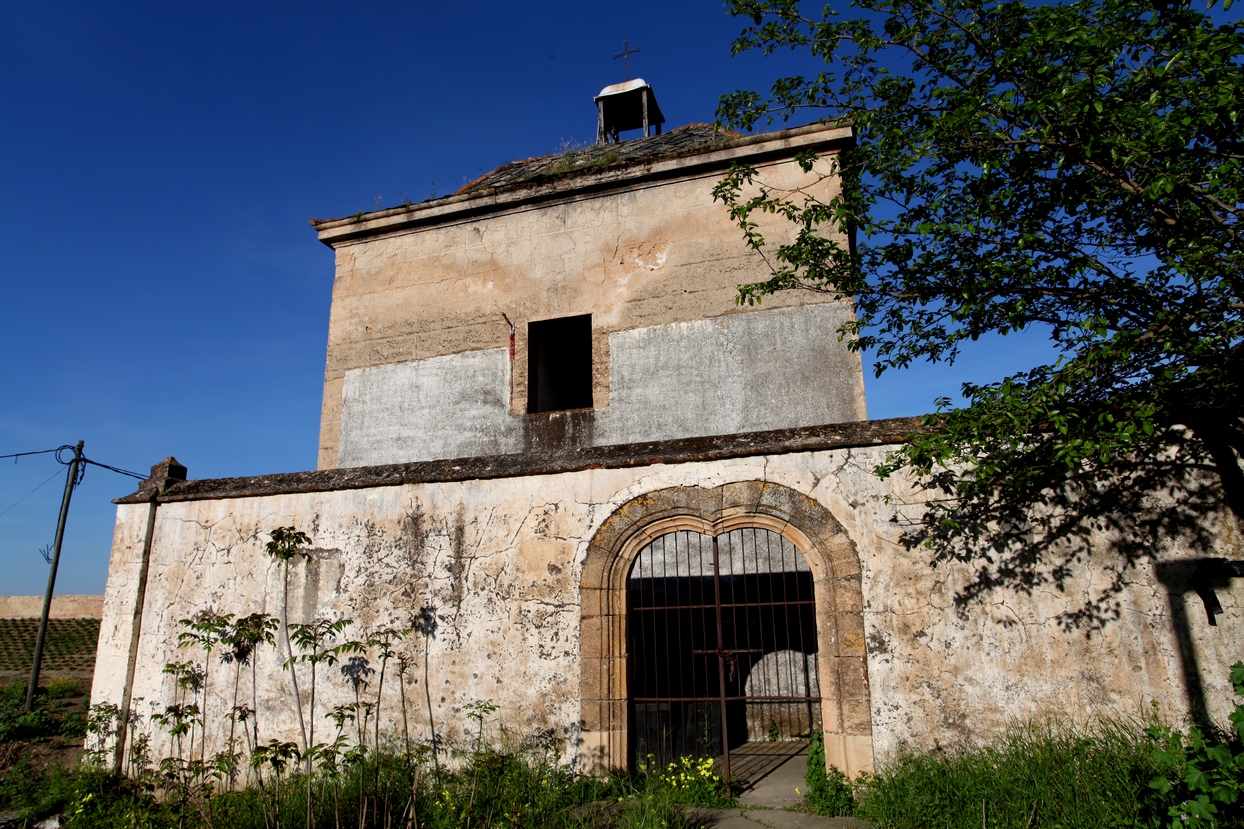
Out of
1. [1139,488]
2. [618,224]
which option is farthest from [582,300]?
[1139,488]

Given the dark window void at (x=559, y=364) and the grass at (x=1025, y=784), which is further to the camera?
the dark window void at (x=559, y=364)

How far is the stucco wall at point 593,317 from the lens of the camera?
902cm

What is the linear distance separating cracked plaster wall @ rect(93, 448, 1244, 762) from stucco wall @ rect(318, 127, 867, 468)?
111 inches

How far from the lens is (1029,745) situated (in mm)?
4922

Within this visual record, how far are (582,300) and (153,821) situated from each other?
6.94 meters

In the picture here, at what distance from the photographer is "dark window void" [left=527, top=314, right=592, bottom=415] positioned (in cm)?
1005

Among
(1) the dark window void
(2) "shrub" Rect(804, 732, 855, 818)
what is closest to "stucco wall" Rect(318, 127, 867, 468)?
(1) the dark window void

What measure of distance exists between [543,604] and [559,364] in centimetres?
524

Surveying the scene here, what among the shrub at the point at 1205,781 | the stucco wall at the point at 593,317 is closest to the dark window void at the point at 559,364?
the stucco wall at the point at 593,317

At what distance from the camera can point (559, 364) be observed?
35.9ft

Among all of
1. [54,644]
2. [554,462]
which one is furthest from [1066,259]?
[54,644]

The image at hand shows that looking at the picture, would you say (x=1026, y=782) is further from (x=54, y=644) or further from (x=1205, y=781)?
(x=54, y=644)

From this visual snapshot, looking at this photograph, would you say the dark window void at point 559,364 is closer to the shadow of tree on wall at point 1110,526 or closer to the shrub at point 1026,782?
the shadow of tree on wall at point 1110,526

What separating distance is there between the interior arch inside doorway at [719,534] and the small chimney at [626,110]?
9.05m
